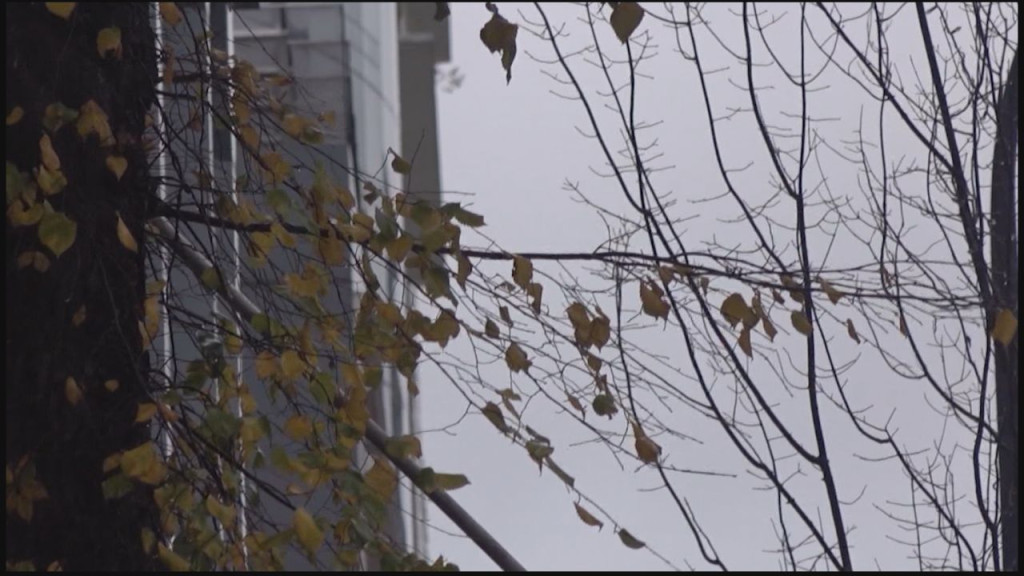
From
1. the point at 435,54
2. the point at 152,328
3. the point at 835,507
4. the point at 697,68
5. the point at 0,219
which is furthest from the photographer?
the point at 435,54

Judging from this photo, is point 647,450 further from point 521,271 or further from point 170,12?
point 170,12

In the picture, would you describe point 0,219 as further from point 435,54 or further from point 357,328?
point 435,54

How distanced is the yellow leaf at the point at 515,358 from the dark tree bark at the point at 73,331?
0.84m

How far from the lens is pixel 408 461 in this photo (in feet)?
11.4

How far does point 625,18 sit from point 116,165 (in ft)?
3.60

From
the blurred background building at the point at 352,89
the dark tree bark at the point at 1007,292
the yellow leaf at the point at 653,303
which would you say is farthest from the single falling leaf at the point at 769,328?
the blurred background building at the point at 352,89

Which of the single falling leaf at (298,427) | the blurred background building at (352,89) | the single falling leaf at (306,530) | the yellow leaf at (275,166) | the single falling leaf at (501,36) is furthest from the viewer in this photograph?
the blurred background building at (352,89)

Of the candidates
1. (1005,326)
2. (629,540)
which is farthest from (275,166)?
(1005,326)

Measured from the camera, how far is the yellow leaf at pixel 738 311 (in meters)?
3.54

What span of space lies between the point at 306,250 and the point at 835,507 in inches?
84.5

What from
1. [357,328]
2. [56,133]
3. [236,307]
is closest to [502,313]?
[357,328]

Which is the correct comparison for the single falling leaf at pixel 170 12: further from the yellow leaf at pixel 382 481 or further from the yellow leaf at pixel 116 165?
the yellow leaf at pixel 382 481

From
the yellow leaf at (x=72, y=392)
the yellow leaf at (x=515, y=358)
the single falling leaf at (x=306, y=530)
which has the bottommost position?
the single falling leaf at (x=306, y=530)

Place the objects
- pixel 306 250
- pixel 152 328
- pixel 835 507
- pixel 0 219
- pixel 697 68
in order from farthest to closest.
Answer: pixel 306 250
pixel 697 68
pixel 835 507
pixel 152 328
pixel 0 219
